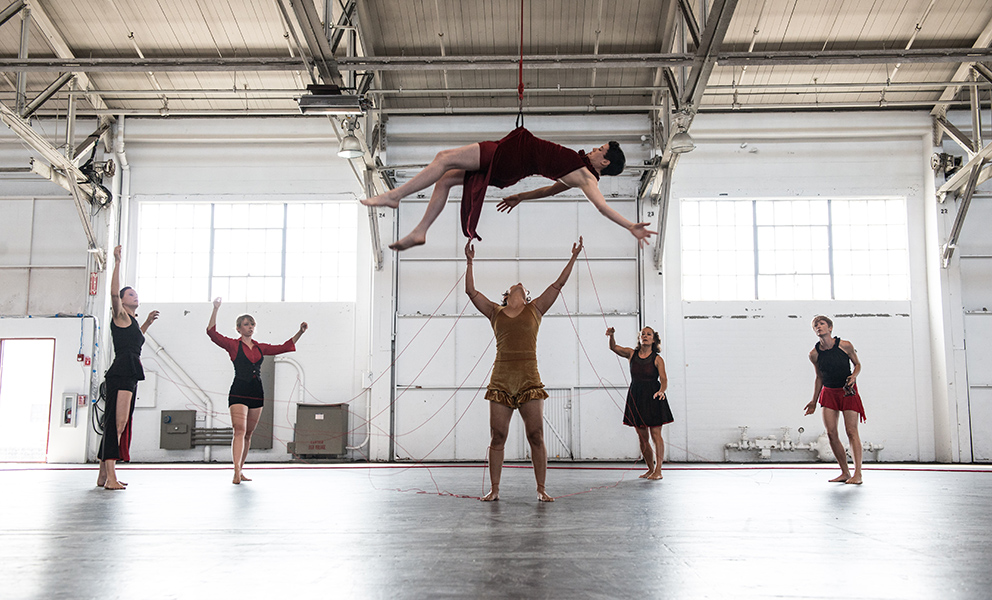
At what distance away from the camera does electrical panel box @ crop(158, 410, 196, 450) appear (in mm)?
9812

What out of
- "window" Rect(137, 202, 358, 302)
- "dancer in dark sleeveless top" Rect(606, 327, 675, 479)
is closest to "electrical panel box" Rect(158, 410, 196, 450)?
"window" Rect(137, 202, 358, 302)

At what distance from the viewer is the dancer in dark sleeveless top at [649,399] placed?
6598mm

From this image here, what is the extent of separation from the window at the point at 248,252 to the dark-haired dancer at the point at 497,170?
6925 millimetres

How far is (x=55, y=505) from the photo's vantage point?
15.0 feet

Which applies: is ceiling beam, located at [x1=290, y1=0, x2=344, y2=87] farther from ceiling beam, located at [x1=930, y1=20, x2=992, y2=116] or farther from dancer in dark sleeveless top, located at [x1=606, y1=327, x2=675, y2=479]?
ceiling beam, located at [x1=930, y1=20, x2=992, y2=116]

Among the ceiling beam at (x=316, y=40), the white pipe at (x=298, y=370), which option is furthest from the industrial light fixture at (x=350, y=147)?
the white pipe at (x=298, y=370)

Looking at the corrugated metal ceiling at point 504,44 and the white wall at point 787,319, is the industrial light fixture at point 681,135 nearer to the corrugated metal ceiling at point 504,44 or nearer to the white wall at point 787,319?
the corrugated metal ceiling at point 504,44

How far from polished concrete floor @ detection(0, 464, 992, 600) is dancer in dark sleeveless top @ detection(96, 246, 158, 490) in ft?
0.84

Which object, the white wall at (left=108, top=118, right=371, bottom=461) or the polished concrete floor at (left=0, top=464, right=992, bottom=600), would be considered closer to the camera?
the polished concrete floor at (left=0, top=464, right=992, bottom=600)

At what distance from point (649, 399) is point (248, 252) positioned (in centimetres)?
659

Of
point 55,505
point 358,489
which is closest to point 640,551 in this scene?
point 358,489

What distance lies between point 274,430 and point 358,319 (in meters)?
1.95

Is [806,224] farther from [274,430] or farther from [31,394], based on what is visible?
[31,394]

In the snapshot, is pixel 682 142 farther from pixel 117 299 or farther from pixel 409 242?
pixel 117 299
